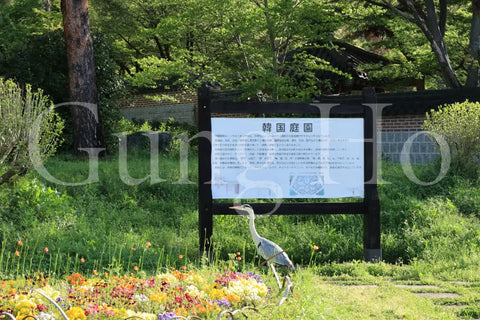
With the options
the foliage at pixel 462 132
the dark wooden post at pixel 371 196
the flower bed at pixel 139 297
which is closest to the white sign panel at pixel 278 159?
the dark wooden post at pixel 371 196

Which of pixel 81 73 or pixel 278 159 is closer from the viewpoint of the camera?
pixel 278 159

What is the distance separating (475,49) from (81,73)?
35.5 feet

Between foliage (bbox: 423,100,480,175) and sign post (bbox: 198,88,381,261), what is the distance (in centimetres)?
386

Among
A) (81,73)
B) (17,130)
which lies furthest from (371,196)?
(81,73)

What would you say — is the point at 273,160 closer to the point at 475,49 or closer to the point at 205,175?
the point at 205,175

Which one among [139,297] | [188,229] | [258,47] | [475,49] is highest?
[258,47]

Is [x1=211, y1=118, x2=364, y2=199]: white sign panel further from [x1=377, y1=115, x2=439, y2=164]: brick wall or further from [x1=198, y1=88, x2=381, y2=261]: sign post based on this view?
[x1=377, y1=115, x2=439, y2=164]: brick wall

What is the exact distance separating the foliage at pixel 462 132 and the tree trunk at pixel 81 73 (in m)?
8.04

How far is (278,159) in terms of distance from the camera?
783cm

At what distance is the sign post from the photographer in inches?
307

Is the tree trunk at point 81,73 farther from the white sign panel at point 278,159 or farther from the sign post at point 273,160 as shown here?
the white sign panel at point 278,159

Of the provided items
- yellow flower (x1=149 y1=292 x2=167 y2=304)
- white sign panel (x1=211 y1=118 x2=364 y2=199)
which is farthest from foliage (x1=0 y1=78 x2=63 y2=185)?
yellow flower (x1=149 y1=292 x2=167 y2=304)

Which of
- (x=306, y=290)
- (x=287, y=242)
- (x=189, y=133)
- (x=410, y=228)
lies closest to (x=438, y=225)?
(x=410, y=228)

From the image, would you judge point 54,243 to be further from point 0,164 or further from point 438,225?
point 438,225
